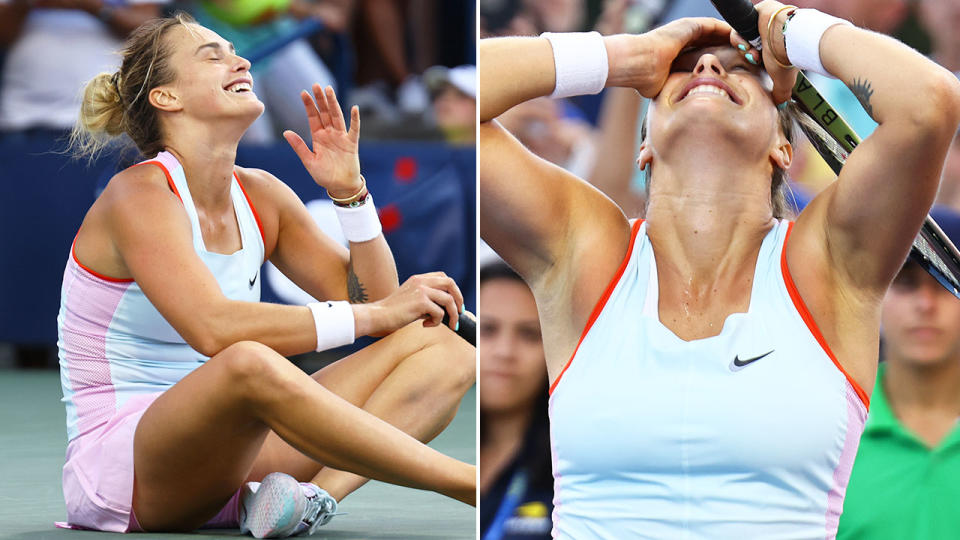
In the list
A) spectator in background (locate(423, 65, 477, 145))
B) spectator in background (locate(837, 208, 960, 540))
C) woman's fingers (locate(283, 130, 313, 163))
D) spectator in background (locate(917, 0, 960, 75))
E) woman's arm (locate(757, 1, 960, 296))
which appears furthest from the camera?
spectator in background (locate(423, 65, 477, 145))

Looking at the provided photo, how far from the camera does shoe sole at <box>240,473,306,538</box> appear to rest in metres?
3.00

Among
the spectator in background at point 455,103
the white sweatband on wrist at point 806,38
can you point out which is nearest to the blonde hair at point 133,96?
the white sweatband on wrist at point 806,38

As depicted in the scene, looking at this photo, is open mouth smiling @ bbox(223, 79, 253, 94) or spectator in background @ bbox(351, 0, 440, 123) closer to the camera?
open mouth smiling @ bbox(223, 79, 253, 94)

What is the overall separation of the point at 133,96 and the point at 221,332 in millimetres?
735

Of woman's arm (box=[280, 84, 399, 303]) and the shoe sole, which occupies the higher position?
woman's arm (box=[280, 84, 399, 303])

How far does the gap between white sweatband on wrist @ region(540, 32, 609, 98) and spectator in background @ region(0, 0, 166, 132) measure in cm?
443

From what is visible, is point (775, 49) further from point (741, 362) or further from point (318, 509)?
point (318, 509)

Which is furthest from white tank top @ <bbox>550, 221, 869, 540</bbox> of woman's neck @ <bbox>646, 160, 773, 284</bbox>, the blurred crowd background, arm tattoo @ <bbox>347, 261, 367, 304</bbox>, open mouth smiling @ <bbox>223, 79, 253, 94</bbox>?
the blurred crowd background

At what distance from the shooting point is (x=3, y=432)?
4.85m

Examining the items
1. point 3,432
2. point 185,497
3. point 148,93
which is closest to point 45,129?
point 3,432

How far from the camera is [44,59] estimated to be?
21.0 ft

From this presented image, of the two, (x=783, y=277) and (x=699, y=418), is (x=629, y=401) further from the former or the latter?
(x=783, y=277)

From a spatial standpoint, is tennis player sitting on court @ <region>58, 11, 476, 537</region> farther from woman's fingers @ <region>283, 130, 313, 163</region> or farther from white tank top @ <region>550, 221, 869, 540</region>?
white tank top @ <region>550, 221, 869, 540</region>

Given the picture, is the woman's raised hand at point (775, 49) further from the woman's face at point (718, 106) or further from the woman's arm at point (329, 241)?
the woman's arm at point (329, 241)
